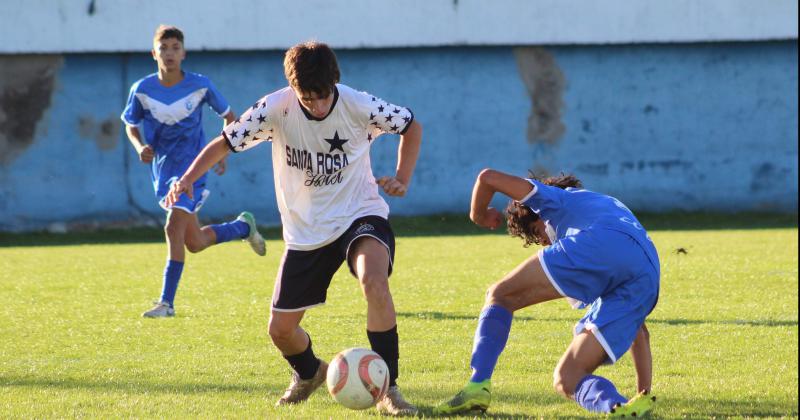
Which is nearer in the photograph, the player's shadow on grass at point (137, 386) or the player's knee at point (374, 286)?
the player's knee at point (374, 286)

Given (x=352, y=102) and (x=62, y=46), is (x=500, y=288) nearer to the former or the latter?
(x=352, y=102)

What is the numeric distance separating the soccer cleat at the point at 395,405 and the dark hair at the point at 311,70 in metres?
1.35

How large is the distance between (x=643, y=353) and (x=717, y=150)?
14553 mm

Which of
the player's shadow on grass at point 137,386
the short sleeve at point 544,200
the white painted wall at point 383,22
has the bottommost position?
the player's shadow on grass at point 137,386

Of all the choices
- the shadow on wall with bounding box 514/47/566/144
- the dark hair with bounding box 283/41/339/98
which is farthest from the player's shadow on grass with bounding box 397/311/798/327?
the shadow on wall with bounding box 514/47/566/144

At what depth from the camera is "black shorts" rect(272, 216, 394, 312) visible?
5.53 meters

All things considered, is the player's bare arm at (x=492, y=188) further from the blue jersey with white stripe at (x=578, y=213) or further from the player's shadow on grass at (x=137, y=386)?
the player's shadow on grass at (x=137, y=386)

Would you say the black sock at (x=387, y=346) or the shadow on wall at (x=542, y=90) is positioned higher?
the shadow on wall at (x=542, y=90)

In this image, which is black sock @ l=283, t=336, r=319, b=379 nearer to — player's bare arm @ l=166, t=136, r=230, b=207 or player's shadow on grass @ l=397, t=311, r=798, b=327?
player's bare arm @ l=166, t=136, r=230, b=207

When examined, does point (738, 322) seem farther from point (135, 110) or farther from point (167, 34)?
point (135, 110)

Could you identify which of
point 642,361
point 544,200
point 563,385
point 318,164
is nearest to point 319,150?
point 318,164

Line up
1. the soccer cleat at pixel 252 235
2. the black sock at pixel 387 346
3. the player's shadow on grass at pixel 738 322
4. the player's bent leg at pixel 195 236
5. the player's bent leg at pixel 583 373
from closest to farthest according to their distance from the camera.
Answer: the player's bent leg at pixel 583 373 → the black sock at pixel 387 346 → the player's shadow on grass at pixel 738 322 → the player's bent leg at pixel 195 236 → the soccer cleat at pixel 252 235

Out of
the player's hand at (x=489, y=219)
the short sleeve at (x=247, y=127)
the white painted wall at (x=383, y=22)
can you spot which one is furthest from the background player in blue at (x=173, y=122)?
the white painted wall at (x=383, y=22)

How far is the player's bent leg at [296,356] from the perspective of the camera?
5562mm
